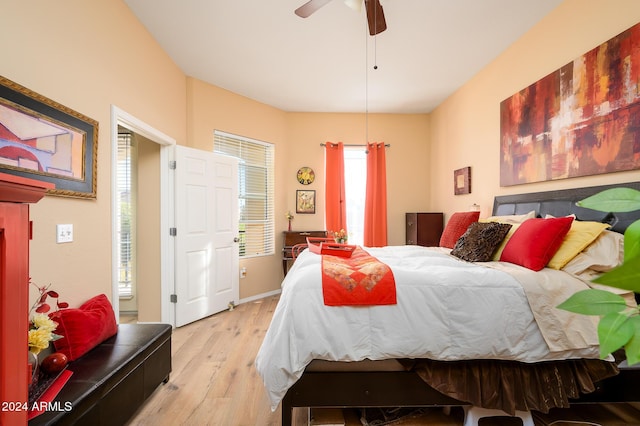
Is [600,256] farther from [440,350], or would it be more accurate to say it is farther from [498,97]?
[498,97]

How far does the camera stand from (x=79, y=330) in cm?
168

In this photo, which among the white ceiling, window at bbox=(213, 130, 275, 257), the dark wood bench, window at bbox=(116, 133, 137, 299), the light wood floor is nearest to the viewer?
the dark wood bench

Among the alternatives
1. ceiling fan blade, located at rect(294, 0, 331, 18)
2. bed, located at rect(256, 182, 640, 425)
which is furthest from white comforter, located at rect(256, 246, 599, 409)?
ceiling fan blade, located at rect(294, 0, 331, 18)

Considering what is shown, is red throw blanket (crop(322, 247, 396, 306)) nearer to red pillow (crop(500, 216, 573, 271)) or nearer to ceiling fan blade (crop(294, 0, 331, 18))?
red pillow (crop(500, 216, 573, 271))

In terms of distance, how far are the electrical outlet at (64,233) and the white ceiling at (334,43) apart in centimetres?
191

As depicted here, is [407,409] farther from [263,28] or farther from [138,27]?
[138,27]

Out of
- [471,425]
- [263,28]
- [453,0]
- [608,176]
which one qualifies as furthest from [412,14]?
[471,425]

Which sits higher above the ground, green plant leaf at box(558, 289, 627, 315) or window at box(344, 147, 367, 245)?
window at box(344, 147, 367, 245)

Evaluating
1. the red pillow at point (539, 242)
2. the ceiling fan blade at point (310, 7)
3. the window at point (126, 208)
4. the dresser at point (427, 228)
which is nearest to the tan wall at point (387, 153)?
the dresser at point (427, 228)

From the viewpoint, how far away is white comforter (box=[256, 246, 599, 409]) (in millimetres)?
1517

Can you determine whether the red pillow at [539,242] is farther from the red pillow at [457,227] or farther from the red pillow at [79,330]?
the red pillow at [79,330]

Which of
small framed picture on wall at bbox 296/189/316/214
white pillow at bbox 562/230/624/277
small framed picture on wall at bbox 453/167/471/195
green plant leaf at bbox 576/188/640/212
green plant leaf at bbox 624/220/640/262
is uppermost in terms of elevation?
small framed picture on wall at bbox 453/167/471/195

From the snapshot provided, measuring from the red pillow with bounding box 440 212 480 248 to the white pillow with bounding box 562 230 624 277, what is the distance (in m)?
1.28

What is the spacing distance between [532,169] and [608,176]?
0.68m
